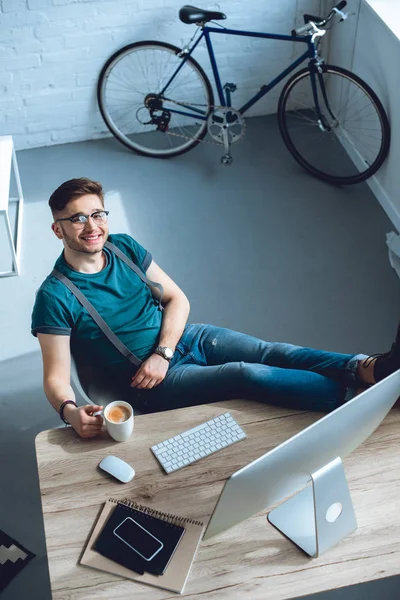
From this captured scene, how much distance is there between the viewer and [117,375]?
2.27m

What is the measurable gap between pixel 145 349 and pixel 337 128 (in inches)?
98.4

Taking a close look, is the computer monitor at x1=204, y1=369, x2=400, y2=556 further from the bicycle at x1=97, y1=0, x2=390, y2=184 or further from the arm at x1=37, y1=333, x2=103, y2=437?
the bicycle at x1=97, y1=0, x2=390, y2=184

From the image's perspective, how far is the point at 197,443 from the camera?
6.09ft

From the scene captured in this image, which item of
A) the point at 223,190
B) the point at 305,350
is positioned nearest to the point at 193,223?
the point at 223,190

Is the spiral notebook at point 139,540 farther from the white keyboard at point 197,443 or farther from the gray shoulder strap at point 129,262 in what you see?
the gray shoulder strap at point 129,262

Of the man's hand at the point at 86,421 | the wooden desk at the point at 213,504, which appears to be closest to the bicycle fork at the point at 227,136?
the wooden desk at the point at 213,504

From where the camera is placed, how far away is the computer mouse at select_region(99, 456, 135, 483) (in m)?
1.78

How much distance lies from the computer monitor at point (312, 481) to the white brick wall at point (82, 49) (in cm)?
301

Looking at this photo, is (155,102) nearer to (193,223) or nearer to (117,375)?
(193,223)

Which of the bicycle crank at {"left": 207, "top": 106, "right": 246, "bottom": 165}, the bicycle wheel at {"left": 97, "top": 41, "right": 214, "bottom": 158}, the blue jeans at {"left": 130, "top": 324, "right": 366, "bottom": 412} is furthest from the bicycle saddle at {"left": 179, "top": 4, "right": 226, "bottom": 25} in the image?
the blue jeans at {"left": 130, "top": 324, "right": 366, "bottom": 412}

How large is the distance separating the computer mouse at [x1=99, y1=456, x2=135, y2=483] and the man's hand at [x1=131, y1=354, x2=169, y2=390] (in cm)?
40

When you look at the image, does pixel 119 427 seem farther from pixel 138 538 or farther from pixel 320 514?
pixel 320 514

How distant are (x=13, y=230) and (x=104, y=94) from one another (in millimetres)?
1005

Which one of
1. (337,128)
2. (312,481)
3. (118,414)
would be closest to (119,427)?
(118,414)
